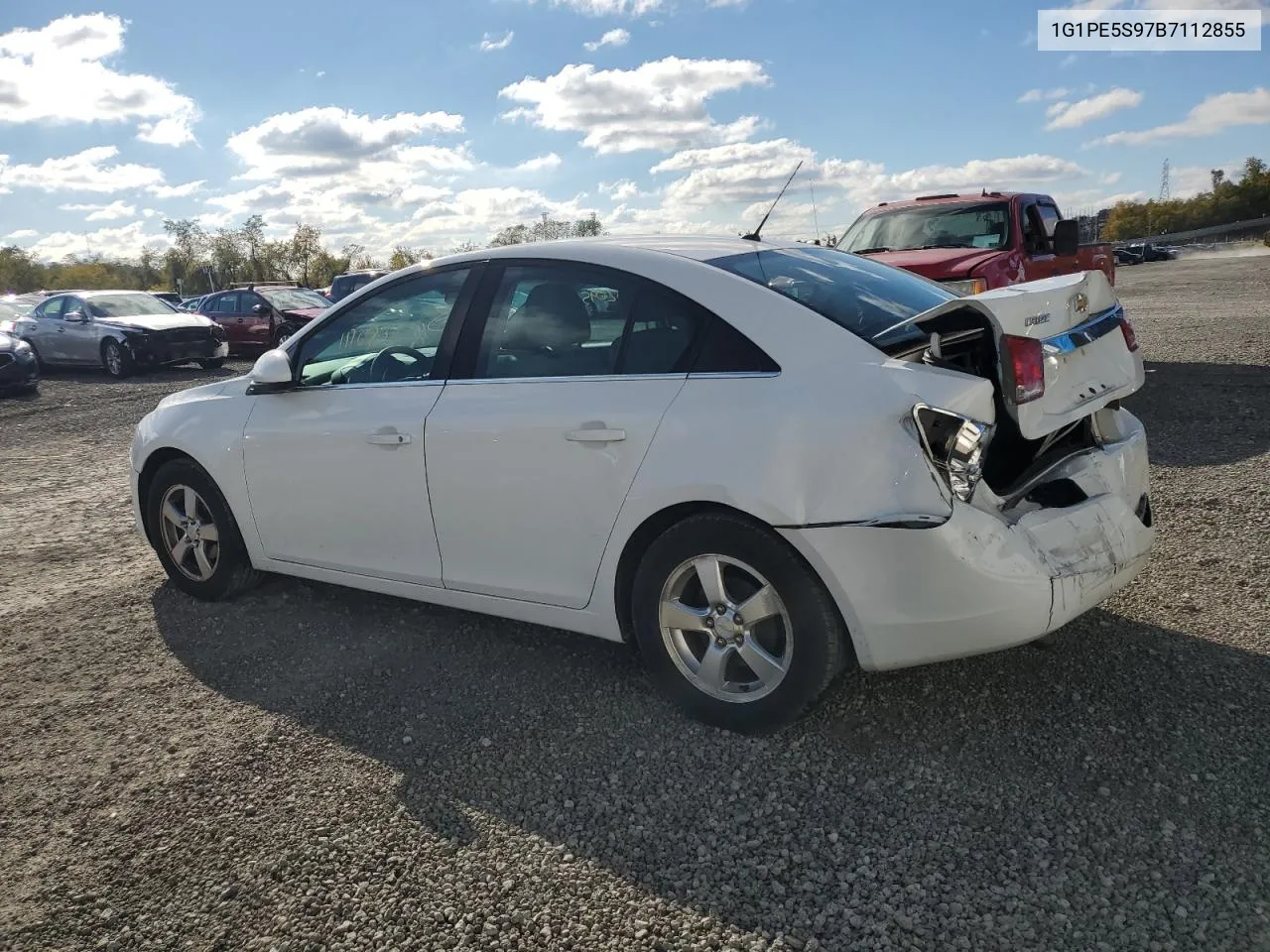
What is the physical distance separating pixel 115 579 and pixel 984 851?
4766mm

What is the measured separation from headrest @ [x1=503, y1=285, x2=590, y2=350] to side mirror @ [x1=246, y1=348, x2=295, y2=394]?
46.3 inches

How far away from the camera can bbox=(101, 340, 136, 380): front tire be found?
17.2 meters

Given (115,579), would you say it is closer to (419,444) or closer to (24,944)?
(419,444)

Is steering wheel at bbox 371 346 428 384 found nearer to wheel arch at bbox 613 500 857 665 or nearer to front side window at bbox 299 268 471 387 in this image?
front side window at bbox 299 268 471 387

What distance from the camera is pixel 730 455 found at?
2945 mm

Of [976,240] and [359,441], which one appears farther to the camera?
[976,240]

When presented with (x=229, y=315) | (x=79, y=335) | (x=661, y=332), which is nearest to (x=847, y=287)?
(x=661, y=332)

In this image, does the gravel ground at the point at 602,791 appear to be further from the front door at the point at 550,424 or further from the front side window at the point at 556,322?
the front side window at the point at 556,322

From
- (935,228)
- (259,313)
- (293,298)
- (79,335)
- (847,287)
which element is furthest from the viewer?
(293,298)

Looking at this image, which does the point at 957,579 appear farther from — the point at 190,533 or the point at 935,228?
the point at 935,228

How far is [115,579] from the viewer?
5312 mm

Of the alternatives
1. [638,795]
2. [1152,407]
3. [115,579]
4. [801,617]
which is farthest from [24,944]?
[1152,407]

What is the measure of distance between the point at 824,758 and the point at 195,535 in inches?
132

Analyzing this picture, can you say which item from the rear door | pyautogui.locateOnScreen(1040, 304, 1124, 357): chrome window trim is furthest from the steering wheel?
the rear door
